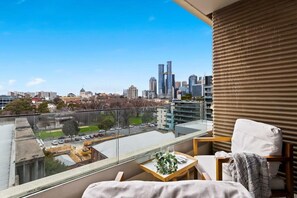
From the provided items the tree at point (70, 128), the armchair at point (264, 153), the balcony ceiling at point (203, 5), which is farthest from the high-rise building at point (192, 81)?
the tree at point (70, 128)

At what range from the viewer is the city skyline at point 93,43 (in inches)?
93.2

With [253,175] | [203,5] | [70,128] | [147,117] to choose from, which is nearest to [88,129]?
[70,128]

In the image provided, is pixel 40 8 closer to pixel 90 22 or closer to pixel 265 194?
pixel 90 22

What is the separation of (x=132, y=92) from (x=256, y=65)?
5.81ft

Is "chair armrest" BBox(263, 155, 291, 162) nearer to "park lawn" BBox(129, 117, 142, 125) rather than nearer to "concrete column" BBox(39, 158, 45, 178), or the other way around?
"park lawn" BBox(129, 117, 142, 125)

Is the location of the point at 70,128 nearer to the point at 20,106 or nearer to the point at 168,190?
the point at 20,106

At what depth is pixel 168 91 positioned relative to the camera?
11.2 feet

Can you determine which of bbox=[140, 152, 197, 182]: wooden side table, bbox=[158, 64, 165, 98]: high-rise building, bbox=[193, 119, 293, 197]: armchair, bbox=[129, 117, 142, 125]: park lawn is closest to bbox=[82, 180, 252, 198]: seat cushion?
bbox=[193, 119, 293, 197]: armchair

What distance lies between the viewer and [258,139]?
2.19 metres

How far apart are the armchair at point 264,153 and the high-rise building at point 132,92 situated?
1207mm

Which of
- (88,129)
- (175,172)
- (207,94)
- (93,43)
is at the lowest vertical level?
(175,172)

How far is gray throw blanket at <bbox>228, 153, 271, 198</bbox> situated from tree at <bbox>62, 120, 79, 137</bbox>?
1651mm

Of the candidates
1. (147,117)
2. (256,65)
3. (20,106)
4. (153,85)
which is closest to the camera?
(20,106)

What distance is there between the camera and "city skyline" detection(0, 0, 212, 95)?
237 cm
